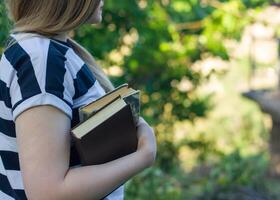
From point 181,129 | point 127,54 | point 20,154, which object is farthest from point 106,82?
point 181,129

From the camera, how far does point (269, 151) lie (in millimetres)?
6812

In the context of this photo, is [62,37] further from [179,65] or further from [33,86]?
[179,65]

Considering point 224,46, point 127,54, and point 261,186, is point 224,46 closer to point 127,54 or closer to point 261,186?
point 127,54

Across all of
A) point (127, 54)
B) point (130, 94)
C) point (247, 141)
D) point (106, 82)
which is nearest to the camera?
point (130, 94)

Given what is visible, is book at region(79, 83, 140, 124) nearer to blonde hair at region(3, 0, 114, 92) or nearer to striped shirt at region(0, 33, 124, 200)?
striped shirt at region(0, 33, 124, 200)

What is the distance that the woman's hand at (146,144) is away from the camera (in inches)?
53.6

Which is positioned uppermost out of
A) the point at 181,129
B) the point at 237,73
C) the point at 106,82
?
the point at 106,82

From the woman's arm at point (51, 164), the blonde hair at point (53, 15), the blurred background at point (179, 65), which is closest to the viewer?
the woman's arm at point (51, 164)

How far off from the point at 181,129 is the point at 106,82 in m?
5.19

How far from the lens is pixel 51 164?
1227 mm

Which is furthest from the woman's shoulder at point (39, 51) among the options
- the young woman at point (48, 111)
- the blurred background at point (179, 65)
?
the blurred background at point (179, 65)

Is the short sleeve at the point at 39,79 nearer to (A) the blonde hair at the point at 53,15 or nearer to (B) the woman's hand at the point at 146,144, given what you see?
(A) the blonde hair at the point at 53,15

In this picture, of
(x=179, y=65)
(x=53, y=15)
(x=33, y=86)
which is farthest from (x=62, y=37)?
(x=179, y=65)

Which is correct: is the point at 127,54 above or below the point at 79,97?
below
